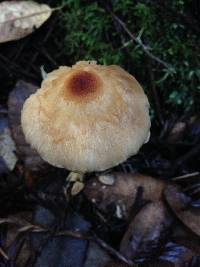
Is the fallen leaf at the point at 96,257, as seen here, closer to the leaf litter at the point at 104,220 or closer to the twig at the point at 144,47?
the leaf litter at the point at 104,220

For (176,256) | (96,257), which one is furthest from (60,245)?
(176,256)

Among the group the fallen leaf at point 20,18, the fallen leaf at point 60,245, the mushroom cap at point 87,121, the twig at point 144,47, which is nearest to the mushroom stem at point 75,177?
the fallen leaf at point 60,245

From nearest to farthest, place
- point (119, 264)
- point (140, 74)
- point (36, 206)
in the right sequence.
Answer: point (119, 264)
point (36, 206)
point (140, 74)

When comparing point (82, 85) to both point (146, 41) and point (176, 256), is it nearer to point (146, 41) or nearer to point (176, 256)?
point (146, 41)

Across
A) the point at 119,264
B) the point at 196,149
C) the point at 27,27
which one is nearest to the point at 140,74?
the point at 196,149

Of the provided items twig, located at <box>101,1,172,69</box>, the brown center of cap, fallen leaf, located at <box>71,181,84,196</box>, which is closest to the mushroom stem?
fallen leaf, located at <box>71,181,84,196</box>

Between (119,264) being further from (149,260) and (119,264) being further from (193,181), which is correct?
(193,181)

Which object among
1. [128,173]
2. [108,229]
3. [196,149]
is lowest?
[108,229]
